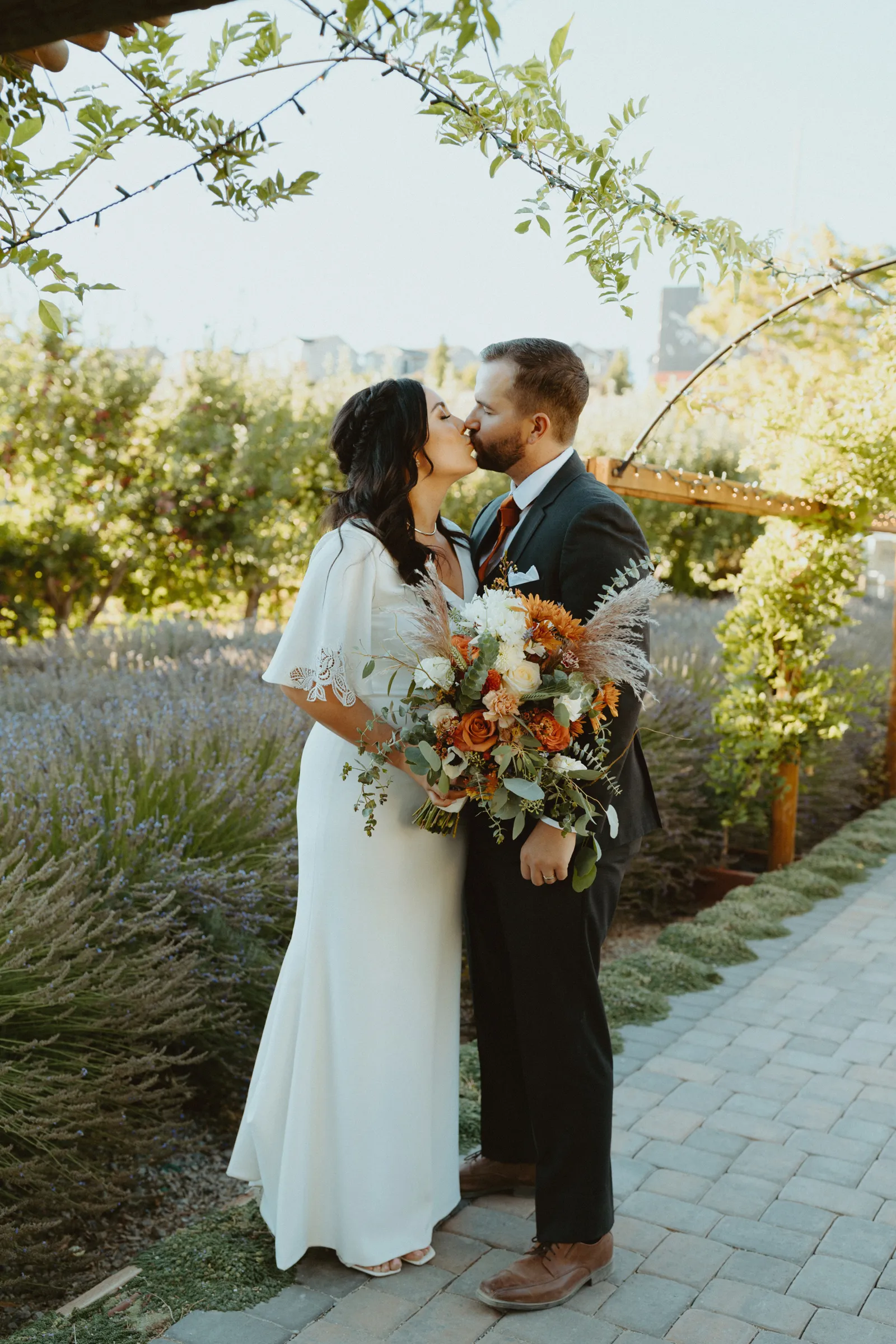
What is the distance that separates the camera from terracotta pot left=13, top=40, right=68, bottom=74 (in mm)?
1905

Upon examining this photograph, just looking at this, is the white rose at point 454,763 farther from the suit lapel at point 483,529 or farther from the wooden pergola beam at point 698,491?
the wooden pergola beam at point 698,491

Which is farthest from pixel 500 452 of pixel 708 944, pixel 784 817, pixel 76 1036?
pixel 784 817

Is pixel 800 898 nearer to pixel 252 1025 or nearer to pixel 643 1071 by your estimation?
pixel 643 1071

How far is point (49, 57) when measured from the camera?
6.35 feet

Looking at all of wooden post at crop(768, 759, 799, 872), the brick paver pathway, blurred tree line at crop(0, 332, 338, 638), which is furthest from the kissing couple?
blurred tree line at crop(0, 332, 338, 638)

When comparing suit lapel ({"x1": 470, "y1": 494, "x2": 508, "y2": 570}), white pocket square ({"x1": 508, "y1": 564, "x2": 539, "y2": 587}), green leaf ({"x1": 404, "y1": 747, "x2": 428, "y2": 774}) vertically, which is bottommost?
green leaf ({"x1": 404, "y1": 747, "x2": 428, "y2": 774})

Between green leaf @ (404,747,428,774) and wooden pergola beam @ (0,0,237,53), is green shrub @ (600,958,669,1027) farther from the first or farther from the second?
wooden pergola beam @ (0,0,237,53)

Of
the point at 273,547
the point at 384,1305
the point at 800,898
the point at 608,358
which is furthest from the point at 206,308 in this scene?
the point at 608,358

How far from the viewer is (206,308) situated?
1261 centimetres

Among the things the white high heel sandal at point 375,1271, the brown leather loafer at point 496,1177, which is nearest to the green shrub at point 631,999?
the brown leather loafer at point 496,1177

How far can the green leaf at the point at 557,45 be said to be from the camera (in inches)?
77.3

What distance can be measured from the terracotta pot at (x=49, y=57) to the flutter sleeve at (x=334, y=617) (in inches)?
43.0

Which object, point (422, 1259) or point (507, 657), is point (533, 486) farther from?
point (422, 1259)

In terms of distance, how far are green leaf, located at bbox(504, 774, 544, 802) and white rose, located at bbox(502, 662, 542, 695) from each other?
0.18 meters
